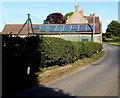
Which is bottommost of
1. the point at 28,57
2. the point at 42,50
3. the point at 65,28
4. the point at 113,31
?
the point at 28,57

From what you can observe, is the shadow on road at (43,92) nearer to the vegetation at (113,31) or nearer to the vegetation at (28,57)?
the vegetation at (28,57)

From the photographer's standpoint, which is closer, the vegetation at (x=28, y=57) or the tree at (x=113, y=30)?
the vegetation at (x=28, y=57)

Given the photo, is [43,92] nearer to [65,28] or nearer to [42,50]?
[42,50]

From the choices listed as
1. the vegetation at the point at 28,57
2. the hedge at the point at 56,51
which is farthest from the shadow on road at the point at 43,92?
the hedge at the point at 56,51

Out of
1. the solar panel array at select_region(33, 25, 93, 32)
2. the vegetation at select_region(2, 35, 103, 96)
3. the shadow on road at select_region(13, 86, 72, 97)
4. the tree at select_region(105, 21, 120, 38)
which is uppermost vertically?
the tree at select_region(105, 21, 120, 38)

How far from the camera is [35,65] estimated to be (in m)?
12.9

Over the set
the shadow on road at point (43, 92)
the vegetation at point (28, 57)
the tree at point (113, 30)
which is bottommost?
the shadow on road at point (43, 92)

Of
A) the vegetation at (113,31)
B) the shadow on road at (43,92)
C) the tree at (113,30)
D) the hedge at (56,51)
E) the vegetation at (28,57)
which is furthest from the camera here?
the tree at (113,30)

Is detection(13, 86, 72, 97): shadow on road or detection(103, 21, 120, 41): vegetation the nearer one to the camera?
detection(13, 86, 72, 97): shadow on road

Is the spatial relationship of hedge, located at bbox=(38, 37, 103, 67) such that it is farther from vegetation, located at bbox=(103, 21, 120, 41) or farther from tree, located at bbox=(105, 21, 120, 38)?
tree, located at bbox=(105, 21, 120, 38)

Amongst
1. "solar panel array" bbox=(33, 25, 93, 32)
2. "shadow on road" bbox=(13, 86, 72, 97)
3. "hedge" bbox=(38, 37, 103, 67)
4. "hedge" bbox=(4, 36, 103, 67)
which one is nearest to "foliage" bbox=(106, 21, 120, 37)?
"solar panel array" bbox=(33, 25, 93, 32)

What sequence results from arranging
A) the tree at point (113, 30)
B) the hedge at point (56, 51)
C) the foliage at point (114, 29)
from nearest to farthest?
1. the hedge at point (56, 51)
2. the tree at point (113, 30)
3. the foliage at point (114, 29)

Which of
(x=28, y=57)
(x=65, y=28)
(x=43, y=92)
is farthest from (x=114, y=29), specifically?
(x=43, y=92)

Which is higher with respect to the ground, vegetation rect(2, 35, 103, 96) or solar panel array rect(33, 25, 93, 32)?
solar panel array rect(33, 25, 93, 32)
